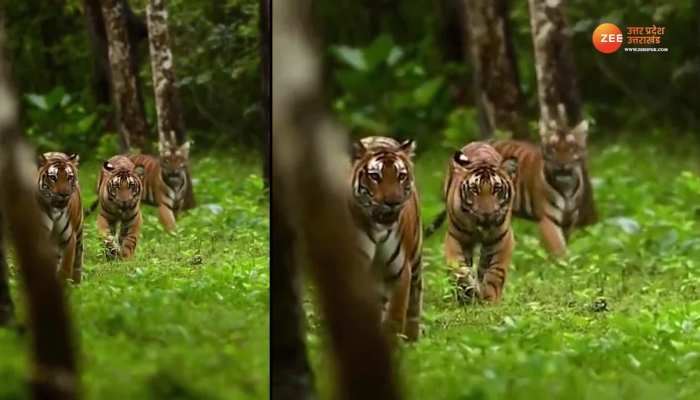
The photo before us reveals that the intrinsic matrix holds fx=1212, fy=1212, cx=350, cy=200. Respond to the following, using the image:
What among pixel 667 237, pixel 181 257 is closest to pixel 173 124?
pixel 181 257

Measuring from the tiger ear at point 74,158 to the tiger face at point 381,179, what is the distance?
102 cm

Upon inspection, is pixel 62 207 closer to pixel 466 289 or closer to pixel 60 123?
pixel 60 123

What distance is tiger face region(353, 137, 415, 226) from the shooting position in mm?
4355

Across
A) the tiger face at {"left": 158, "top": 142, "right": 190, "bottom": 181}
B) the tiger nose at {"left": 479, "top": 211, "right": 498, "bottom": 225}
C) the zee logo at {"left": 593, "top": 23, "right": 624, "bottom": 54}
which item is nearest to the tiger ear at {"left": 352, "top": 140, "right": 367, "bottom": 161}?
the tiger nose at {"left": 479, "top": 211, "right": 498, "bottom": 225}

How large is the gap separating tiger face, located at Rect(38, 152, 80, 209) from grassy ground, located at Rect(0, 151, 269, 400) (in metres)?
0.06

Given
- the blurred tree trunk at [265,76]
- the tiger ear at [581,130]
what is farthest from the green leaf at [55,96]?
the tiger ear at [581,130]

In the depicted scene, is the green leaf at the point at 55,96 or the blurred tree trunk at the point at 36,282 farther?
the green leaf at the point at 55,96

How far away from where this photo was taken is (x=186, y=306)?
4422 millimetres

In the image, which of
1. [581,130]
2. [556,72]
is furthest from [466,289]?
[556,72]

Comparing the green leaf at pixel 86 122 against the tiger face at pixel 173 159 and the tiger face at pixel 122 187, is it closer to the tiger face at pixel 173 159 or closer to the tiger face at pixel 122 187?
the tiger face at pixel 122 187

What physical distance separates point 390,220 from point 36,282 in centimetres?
126

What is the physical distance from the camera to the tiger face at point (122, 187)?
4.47 m

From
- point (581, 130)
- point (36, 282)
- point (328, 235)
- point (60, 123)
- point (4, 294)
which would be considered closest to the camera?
point (328, 235)

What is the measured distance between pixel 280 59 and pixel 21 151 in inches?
37.7
